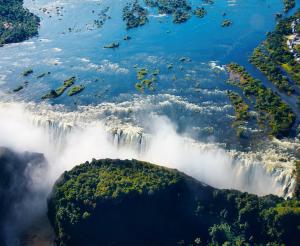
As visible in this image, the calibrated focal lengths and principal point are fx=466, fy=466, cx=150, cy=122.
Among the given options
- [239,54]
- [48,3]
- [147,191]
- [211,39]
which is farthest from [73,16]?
[147,191]

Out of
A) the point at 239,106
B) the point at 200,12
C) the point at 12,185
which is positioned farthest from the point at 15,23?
the point at 239,106

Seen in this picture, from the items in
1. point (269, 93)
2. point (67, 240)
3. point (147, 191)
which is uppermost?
point (269, 93)

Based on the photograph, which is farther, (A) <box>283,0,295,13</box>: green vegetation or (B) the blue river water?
(A) <box>283,0,295,13</box>: green vegetation

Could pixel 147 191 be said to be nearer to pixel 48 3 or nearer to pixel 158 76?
pixel 158 76

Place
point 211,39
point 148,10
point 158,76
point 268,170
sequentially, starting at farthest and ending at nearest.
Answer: point 148,10
point 211,39
point 158,76
point 268,170

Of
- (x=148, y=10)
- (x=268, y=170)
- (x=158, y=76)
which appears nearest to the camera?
(x=268, y=170)

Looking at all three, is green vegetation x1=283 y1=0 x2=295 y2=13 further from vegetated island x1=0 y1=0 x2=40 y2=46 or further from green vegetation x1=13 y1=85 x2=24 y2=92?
green vegetation x1=13 y1=85 x2=24 y2=92

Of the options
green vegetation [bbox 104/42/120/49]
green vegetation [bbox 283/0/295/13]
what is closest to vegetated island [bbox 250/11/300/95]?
green vegetation [bbox 283/0/295/13]
